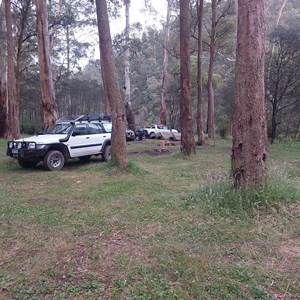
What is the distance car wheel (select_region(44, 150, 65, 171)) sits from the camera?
31.2ft

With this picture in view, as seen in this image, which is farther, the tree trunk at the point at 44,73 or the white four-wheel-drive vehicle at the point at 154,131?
the white four-wheel-drive vehicle at the point at 154,131

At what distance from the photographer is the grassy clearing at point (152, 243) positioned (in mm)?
2834

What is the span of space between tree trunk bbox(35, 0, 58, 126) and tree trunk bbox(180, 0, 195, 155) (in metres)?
5.09

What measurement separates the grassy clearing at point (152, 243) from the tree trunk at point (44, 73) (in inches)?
219

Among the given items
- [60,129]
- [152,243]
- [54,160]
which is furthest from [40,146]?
[152,243]

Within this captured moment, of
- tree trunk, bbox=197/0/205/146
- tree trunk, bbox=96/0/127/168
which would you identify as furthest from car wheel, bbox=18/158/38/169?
tree trunk, bbox=197/0/205/146

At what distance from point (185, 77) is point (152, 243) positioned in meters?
9.38

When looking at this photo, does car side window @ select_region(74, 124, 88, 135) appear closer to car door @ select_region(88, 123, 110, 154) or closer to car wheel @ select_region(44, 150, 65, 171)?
car door @ select_region(88, 123, 110, 154)

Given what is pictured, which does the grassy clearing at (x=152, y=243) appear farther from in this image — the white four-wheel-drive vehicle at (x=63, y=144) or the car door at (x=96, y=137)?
the car door at (x=96, y=137)

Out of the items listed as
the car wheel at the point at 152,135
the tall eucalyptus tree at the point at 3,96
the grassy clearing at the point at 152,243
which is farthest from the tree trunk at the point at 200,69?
the tall eucalyptus tree at the point at 3,96

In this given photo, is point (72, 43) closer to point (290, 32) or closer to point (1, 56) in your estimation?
point (1, 56)

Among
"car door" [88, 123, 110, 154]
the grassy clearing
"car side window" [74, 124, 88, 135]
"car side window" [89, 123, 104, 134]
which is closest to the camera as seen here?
the grassy clearing

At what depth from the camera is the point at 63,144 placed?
9945mm

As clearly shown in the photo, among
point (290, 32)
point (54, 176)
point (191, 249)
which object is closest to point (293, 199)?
point (191, 249)
